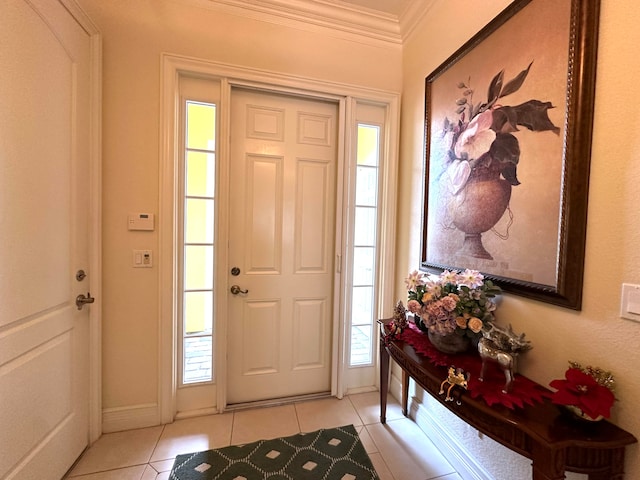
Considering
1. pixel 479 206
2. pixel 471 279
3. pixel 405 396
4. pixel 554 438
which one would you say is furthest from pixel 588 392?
pixel 405 396

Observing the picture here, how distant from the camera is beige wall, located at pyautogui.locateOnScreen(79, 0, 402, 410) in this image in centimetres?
159

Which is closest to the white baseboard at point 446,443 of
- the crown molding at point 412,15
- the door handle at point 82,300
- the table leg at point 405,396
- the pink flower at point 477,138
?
the table leg at point 405,396

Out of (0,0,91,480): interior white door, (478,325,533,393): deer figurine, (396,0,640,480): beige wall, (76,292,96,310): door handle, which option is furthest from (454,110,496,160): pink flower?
(76,292,96,310): door handle

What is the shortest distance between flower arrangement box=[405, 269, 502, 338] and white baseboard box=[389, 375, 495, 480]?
73 cm

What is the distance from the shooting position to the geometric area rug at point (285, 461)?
1.39 m

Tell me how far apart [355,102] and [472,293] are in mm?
1534

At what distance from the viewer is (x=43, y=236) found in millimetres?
1198

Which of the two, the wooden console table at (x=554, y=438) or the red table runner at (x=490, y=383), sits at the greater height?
the red table runner at (x=490, y=383)

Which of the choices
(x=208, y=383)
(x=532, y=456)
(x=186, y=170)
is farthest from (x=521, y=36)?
(x=208, y=383)

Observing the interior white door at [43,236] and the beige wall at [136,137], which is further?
the beige wall at [136,137]

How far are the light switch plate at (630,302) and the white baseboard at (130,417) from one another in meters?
2.35

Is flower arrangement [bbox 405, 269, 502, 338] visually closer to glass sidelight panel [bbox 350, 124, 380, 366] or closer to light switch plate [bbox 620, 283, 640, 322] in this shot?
light switch plate [bbox 620, 283, 640, 322]

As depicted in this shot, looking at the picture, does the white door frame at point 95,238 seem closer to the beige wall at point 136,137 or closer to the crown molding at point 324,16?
the beige wall at point 136,137

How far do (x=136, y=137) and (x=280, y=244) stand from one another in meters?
1.11
